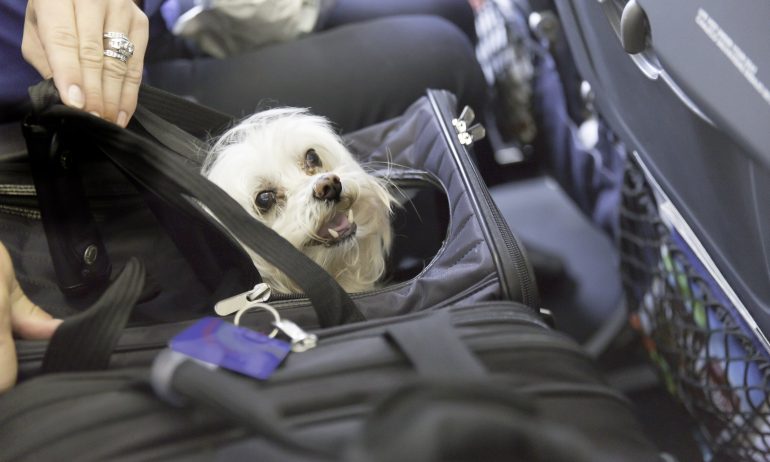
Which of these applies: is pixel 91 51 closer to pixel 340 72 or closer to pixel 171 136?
pixel 171 136

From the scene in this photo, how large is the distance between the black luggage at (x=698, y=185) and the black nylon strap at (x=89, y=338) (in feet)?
1.61

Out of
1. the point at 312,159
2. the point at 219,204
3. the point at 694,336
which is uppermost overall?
the point at 219,204

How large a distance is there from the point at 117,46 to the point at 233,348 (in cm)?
37

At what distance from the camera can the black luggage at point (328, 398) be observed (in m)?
0.41

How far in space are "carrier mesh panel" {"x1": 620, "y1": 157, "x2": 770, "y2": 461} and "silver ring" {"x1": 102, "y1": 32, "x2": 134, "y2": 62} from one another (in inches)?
23.9

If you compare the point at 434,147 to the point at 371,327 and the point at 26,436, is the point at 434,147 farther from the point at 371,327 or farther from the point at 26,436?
the point at 26,436

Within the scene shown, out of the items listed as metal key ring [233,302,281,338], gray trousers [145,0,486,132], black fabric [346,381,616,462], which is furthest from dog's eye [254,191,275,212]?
black fabric [346,381,616,462]

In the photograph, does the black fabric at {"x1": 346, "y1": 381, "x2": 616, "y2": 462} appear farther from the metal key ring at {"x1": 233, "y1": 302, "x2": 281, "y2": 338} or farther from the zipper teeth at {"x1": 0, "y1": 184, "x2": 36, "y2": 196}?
the zipper teeth at {"x1": 0, "y1": 184, "x2": 36, "y2": 196}

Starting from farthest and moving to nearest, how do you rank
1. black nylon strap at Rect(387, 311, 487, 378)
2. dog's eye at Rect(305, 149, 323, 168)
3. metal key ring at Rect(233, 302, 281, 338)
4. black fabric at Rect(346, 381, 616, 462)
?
dog's eye at Rect(305, 149, 323, 168), metal key ring at Rect(233, 302, 281, 338), black nylon strap at Rect(387, 311, 487, 378), black fabric at Rect(346, 381, 616, 462)

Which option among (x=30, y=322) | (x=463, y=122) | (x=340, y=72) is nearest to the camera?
(x=30, y=322)

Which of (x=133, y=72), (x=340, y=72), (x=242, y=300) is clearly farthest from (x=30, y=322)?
(x=340, y=72)

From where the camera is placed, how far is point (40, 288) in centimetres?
66

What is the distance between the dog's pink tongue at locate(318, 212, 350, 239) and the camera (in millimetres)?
832

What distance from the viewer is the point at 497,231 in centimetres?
64
